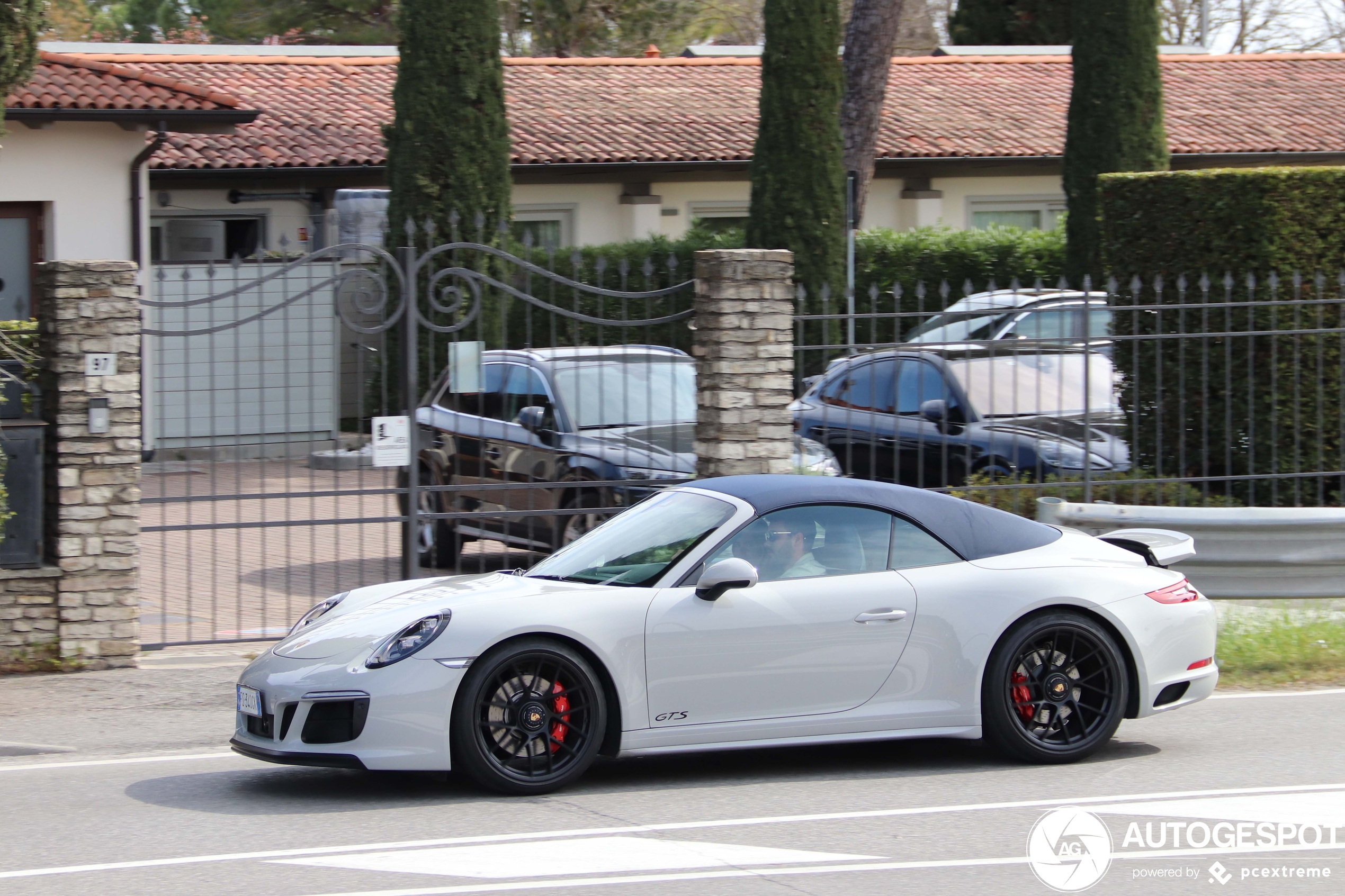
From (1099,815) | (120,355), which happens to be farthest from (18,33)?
(1099,815)

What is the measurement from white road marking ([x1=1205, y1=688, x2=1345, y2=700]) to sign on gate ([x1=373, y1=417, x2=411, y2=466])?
4.96m

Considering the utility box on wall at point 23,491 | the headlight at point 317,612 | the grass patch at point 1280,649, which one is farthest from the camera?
the utility box on wall at point 23,491

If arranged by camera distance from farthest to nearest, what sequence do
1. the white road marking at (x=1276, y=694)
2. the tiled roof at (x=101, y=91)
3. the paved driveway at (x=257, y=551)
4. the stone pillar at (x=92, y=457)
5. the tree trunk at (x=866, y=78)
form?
the tree trunk at (x=866, y=78), the tiled roof at (x=101, y=91), the paved driveway at (x=257, y=551), the stone pillar at (x=92, y=457), the white road marking at (x=1276, y=694)

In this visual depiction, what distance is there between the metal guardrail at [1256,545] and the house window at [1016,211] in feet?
58.5

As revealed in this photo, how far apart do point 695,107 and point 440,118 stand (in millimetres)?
8981

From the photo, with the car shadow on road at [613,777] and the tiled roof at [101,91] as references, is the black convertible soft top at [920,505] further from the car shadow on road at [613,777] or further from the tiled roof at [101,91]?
the tiled roof at [101,91]

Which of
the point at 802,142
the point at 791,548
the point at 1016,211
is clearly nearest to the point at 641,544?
the point at 791,548

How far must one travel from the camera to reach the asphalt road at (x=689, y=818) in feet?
16.7

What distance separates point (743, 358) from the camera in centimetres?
1004

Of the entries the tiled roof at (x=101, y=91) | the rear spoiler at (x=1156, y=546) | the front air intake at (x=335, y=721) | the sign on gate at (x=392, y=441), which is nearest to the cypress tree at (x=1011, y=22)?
the tiled roof at (x=101, y=91)

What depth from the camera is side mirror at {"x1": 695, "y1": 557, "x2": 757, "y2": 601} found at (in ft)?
20.2

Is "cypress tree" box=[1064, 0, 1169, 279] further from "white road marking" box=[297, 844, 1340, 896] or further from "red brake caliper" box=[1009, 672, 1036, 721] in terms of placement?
"white road marking" box=[297, 844, 1340, 896]

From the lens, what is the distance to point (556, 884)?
16.4 ft

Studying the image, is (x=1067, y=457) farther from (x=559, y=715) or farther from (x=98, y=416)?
(x=98, y=416)
